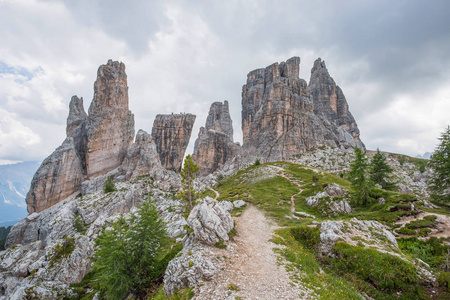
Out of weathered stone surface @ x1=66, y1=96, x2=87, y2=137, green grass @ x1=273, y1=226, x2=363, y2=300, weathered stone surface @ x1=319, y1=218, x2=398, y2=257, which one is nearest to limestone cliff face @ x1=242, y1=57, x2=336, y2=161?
green grass @ x1=273, y1=226, x2=363, y2=300

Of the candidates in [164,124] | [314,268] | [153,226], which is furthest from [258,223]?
[164,124]

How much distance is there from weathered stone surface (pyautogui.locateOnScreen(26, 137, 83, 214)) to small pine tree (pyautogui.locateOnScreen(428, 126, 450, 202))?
111640 millimetres

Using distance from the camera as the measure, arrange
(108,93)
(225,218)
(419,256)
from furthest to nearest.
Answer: (108,93) → (225,218) → (419,256)

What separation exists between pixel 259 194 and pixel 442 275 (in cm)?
3409

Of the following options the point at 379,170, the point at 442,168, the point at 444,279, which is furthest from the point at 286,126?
the point at 444,279

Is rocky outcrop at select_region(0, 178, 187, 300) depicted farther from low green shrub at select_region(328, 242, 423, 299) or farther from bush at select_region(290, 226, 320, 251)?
low green shrub at select_region(328, 242, 423, 299)

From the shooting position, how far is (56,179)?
7912cm

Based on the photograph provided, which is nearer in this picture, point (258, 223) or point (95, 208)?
point (258, 223)

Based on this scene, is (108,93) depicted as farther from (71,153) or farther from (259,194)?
(259,194)

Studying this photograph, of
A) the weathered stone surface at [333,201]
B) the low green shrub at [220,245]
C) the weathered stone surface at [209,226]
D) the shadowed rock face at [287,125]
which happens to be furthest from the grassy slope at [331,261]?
the shadowed rock face at [287,125]

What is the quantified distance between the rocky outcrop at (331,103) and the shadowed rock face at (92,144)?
133286 millimetres

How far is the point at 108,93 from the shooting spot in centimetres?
9144

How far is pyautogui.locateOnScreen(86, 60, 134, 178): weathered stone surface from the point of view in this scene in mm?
85625

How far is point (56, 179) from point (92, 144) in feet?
63.8
